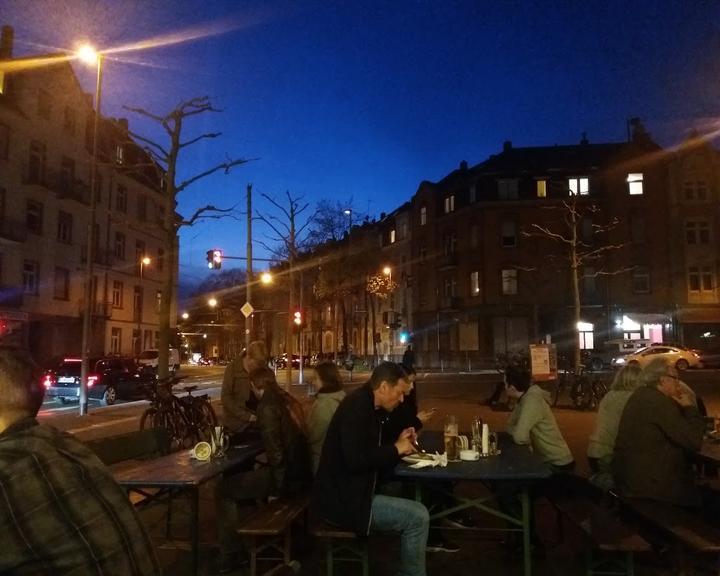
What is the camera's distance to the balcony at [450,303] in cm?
5100

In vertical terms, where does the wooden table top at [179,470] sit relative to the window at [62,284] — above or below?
below

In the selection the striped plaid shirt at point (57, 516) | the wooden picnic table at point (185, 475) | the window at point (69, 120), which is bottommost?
the wooden picnic table at point (185, 475)

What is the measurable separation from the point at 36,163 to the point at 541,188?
109ft

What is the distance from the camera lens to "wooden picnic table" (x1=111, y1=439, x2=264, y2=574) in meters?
5.15

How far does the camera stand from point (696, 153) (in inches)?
1795

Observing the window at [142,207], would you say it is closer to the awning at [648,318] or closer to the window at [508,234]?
the window at [508,234]

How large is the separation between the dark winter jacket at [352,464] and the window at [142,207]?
45.2 meters

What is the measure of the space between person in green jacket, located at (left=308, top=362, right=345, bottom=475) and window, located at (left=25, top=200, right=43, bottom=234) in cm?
3341

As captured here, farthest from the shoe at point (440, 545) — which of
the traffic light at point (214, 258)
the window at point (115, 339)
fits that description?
the window at point (115, 339)

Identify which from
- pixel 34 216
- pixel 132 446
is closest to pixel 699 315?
pixel 34 216

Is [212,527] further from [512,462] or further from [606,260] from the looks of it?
[606,260]

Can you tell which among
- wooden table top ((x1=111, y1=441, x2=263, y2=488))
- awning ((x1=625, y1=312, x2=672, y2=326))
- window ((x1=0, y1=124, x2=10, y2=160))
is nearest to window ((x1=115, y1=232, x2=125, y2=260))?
window ((x1=0, y1=124, x2=10, y2=160))

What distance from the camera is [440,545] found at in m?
6.29

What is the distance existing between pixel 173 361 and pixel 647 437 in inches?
1535
